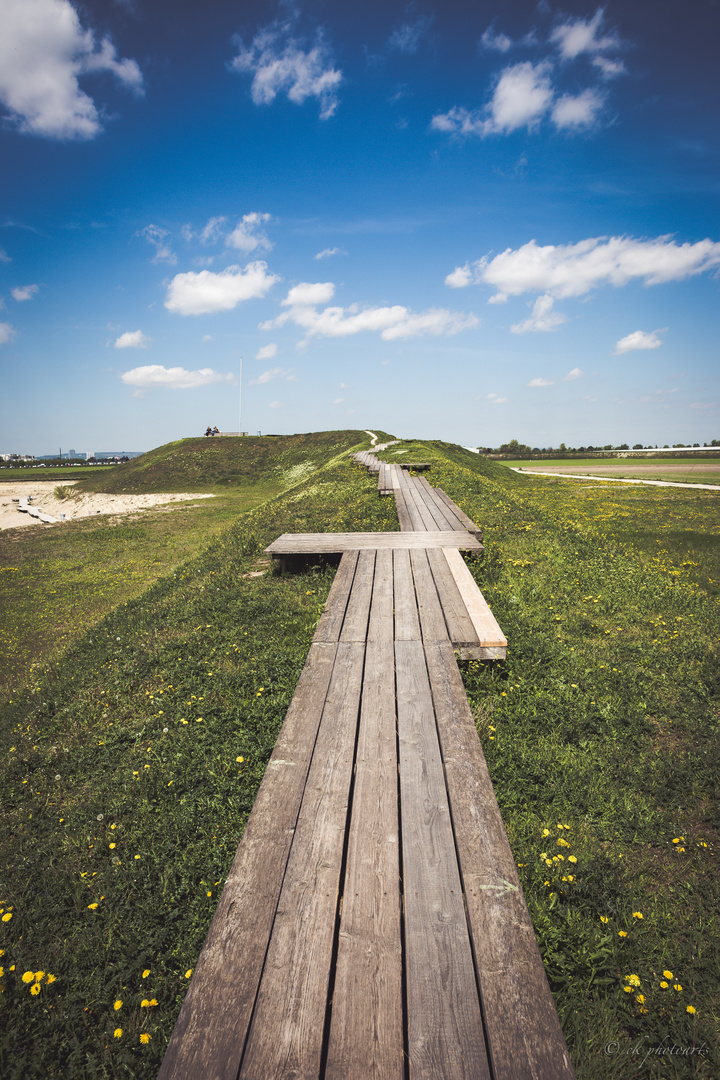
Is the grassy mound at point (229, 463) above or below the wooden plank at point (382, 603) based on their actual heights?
above

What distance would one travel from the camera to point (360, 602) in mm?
4707

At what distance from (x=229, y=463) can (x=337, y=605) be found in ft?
90.9

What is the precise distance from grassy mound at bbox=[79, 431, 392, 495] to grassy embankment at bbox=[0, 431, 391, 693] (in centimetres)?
7

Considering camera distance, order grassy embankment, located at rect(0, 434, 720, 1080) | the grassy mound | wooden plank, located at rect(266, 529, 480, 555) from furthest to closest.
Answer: the grassy mound → wooden plank, located at rect(266, 529, 480, 555) → grassy embankment, located at rect(0, 434, 720, 1080)

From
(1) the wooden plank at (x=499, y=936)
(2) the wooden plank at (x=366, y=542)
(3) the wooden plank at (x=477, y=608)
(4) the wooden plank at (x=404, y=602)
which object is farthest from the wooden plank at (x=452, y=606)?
(1) the wooden plank at (x=499, y=936)

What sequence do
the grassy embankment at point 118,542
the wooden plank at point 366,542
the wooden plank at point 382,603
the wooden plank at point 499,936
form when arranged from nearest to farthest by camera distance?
the wooden plank at point 499,936
the wooden plank at point 382,603
the wooden plank at point 366,542
the grassy embankment at point 118,542

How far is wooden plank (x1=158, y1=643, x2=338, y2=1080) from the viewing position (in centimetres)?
138

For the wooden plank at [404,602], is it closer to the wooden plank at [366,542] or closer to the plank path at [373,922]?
the wooden plank at [366,542]

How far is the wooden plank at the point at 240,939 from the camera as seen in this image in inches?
54.5

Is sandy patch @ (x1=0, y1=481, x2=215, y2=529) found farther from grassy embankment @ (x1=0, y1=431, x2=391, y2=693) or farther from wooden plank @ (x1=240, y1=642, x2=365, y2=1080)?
wooden plank @ (x1=240, y1=642, x2=365, y2=1080)

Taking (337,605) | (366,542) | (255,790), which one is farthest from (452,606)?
(366,542)

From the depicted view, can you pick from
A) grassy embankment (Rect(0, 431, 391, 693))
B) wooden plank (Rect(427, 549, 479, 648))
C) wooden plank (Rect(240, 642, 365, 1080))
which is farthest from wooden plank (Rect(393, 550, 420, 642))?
grassy embankment (Rect(0, 431, 391, 693))

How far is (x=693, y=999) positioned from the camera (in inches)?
79.6

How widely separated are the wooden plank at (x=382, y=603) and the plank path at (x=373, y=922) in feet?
2.55
